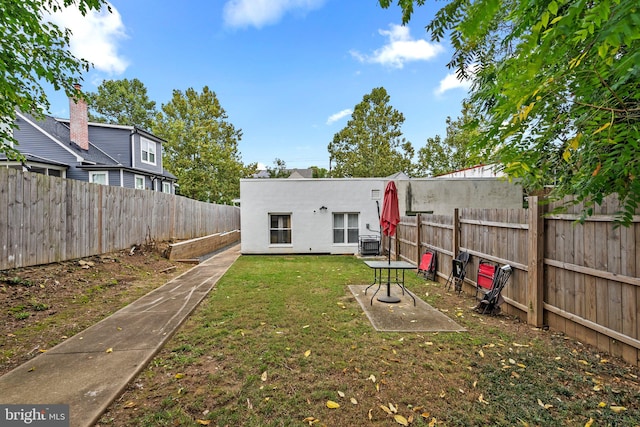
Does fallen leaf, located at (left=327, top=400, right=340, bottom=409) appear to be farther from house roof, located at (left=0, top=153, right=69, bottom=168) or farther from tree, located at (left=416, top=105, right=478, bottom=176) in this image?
tree, located at (left=416, top=105, right=478, bottom=176)

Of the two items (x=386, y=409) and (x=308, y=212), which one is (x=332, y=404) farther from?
(x=308, y=212)

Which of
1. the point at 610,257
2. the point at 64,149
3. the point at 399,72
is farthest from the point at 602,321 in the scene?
the point at 64,149

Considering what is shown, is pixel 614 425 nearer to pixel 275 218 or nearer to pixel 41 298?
pixel 41 298

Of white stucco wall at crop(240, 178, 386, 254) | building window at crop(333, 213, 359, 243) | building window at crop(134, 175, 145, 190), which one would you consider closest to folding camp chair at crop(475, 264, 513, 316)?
white stucco wall at crop(240, 178, 386, 254)

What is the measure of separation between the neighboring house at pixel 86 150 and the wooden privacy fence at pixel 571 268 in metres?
19.3

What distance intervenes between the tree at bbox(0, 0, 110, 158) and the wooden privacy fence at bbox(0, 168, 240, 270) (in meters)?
1.05

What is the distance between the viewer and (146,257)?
33.2 feet

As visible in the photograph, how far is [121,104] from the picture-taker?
37.0 meters

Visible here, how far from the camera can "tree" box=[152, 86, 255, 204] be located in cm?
2503

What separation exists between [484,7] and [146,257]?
11339 millimetres

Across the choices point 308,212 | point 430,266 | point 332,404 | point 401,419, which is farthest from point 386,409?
point 308,212

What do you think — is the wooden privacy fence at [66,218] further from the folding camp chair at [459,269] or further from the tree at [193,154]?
the tree at [193,154]

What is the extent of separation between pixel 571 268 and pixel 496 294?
4.51 ft

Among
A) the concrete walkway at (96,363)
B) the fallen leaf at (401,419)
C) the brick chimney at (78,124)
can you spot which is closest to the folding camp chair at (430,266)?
the concrete walkway at (96,363)
